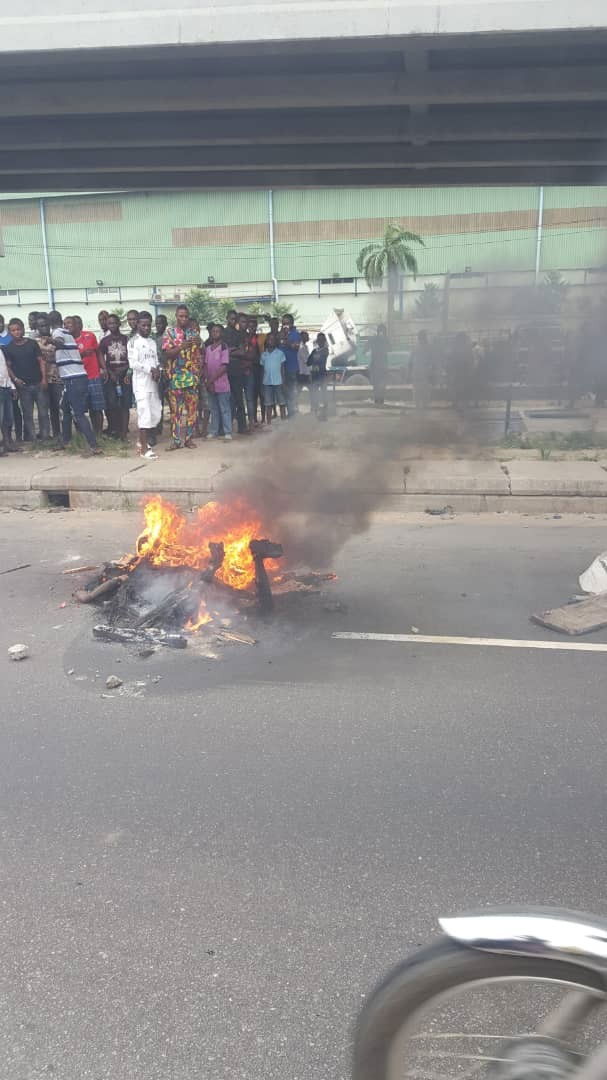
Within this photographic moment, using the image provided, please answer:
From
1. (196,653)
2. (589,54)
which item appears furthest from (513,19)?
(196,653)

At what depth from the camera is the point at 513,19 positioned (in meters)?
6.63

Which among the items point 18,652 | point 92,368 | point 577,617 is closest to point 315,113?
point 92,368

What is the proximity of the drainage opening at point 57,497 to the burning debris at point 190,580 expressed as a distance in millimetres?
3642

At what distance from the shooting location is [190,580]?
210 inches

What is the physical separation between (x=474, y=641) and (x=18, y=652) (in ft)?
9.40

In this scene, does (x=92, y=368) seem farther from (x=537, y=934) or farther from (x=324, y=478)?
(x=537, y=934)

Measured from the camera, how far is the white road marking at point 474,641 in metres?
4.66

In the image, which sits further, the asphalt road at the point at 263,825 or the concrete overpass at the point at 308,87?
the concrete overpass at the point at 308,87

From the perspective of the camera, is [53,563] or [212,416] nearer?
[53,563]

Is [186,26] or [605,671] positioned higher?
[186,26]

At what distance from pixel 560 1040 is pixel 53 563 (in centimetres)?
591

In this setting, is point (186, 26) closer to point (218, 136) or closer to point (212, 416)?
point (218, 136)

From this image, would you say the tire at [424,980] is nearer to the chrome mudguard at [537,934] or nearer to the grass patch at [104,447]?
the chrome mudguard at [537,934]

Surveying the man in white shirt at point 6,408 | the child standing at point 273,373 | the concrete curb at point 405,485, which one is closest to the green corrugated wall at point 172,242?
the child standing at point 273,373
